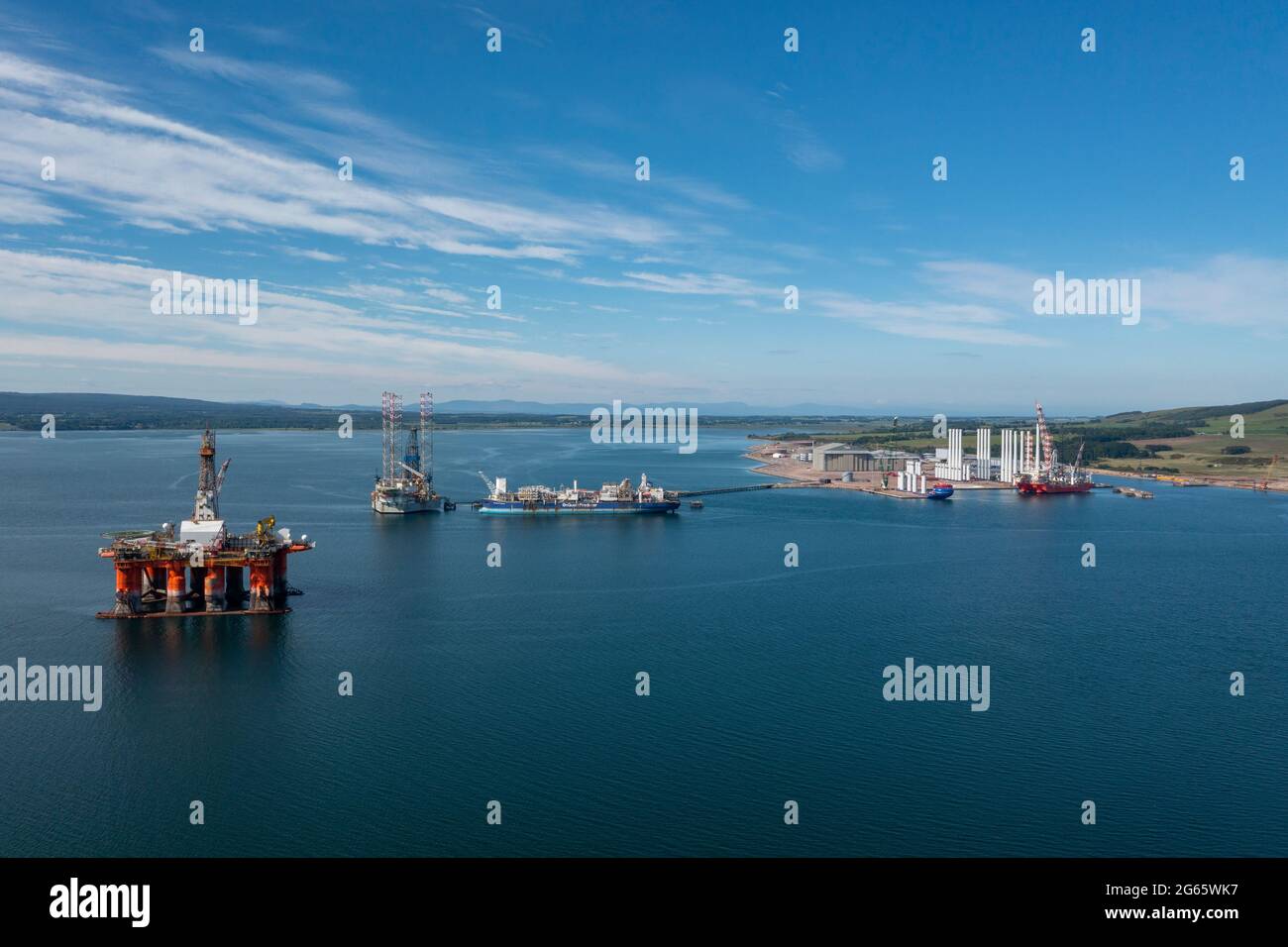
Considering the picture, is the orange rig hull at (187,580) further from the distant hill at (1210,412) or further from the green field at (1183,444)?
the distant hill at (1210,412)

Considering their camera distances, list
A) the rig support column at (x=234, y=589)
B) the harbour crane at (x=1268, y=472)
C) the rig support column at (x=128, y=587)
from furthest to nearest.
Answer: the harbour crane at (x=1268, y=472), the rig support column at (x=234, y=589), the rig support column at (x=128, y=587)

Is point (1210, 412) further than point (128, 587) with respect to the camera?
Yes

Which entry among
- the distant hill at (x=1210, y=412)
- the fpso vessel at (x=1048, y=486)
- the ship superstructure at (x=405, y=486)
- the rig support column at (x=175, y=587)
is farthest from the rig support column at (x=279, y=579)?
the distant hill at (x=1210, y=412)

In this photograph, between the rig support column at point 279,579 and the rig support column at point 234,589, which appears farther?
the rig support column at point 234,589

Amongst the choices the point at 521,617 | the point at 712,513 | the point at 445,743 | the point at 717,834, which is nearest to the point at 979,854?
the point at 717,834

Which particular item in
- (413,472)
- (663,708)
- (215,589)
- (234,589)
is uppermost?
(413,472)

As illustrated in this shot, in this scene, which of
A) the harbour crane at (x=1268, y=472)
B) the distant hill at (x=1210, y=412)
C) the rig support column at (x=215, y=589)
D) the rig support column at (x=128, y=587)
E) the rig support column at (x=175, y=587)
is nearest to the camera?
the rig support column at (x=128, y=587)

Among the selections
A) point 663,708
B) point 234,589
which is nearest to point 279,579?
point 234,589

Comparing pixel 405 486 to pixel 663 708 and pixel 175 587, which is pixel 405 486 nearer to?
pixel 175 587
